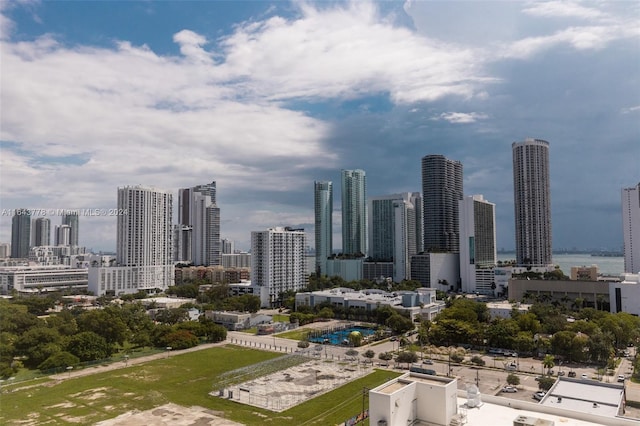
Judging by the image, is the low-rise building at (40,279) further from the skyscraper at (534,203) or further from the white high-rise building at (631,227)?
the white high-rise building at (631,227)

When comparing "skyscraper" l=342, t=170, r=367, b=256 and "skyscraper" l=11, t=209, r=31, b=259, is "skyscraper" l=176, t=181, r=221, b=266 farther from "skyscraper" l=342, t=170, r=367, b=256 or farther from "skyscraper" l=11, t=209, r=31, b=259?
"skyscraper" l=11, t=209, r=31, b=259

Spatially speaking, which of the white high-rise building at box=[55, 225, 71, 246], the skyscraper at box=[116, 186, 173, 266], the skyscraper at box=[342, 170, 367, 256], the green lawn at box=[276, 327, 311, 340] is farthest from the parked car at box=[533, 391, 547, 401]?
the white high-rise building at box=[55, 225, 71, 246]

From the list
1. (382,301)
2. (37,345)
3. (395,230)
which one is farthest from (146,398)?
(395,230)

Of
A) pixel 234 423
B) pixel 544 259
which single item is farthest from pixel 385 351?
pixel 544 259

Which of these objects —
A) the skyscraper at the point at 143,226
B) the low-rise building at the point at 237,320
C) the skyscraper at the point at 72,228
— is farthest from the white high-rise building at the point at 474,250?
the skyscraper at the point at 72,228

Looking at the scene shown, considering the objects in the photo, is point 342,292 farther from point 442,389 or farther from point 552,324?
point 442,389

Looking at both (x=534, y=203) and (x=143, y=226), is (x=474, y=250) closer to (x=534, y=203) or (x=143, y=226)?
(x=534, y=203)

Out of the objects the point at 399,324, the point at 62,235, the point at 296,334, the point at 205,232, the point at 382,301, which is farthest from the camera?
the point at 62,235
